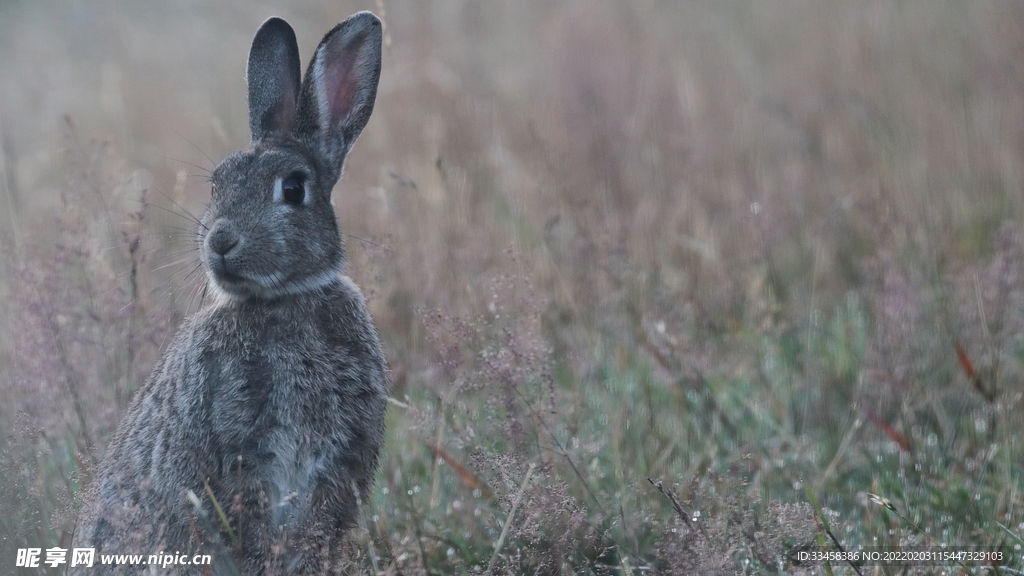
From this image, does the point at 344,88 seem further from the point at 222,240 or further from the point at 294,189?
the point at 222,240

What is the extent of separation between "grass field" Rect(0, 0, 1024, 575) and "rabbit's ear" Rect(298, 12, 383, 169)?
1.26ft

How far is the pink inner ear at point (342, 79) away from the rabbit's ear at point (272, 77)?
142 mm

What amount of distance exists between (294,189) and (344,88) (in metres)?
0.57

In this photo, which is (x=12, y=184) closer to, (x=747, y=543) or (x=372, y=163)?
(x=372, y=163)

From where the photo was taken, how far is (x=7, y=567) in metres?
3.65

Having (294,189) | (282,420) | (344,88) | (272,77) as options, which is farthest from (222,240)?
(344,88)

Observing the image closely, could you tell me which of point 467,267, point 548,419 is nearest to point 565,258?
point 467,267

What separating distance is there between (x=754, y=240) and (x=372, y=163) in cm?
292

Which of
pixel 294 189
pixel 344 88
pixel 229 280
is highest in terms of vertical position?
pixel 344 88

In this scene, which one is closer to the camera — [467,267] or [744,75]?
[467,267]

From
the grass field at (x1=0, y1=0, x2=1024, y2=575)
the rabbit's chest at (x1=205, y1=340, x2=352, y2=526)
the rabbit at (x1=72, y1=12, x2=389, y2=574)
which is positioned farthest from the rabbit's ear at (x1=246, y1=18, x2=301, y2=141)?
the rabbit's chest at (x1=205, y1=340, x2=352, y2=526)

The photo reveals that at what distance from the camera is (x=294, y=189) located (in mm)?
4090

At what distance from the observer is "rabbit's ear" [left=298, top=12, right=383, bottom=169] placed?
4266 mm

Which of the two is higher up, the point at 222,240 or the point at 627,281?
the point at 222,240
